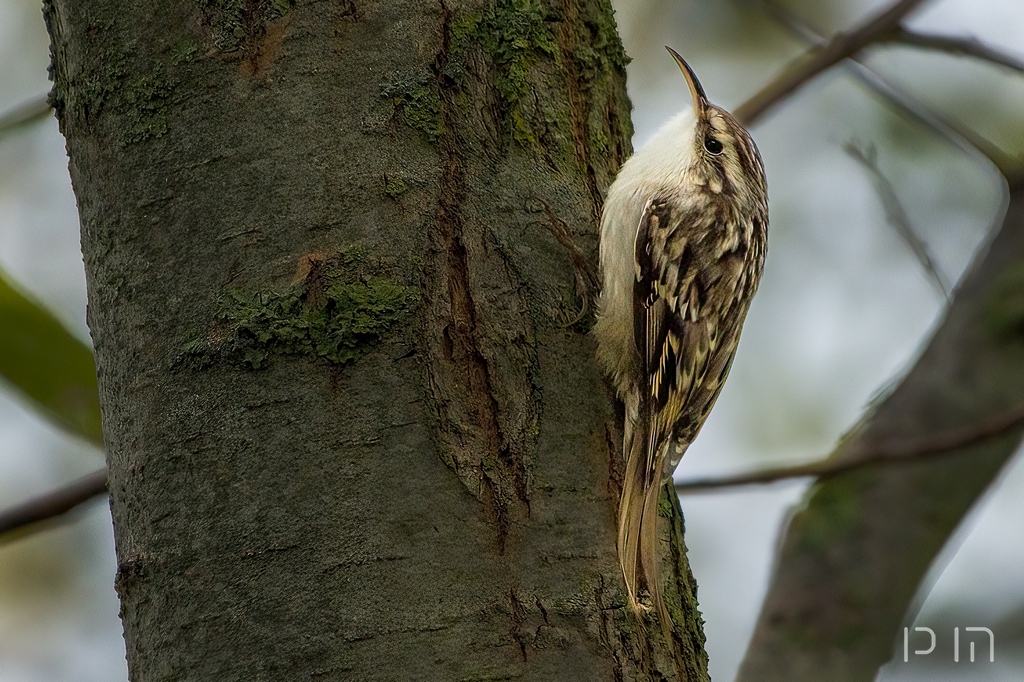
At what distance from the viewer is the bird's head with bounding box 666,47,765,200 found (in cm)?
283

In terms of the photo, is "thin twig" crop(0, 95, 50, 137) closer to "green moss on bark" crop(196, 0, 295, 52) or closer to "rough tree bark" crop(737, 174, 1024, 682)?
"green moss on bark" crop(196, 0, 295, 52)

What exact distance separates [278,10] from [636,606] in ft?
3.42

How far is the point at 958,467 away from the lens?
3.16 m

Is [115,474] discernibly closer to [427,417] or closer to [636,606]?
[427,417]

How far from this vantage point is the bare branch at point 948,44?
8.75 feet

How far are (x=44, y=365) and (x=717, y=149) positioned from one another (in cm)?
172

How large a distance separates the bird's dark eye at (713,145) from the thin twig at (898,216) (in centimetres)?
71

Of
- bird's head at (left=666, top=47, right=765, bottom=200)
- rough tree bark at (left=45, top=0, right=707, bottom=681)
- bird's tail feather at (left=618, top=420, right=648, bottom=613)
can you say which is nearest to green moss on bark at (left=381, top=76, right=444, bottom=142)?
rough tree bark at (left=45, top=0, right=707, bottom=681)

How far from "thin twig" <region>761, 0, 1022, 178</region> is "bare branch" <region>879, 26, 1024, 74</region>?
12cm

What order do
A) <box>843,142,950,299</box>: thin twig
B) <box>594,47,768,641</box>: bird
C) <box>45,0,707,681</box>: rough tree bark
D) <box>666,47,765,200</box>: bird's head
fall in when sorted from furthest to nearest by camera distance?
<box>843,142,950,299</box>: thin twig < <box>666,47,765,200</box>: bird's head < <box>594,47,768,641</box>: bird < <box>45,0,707,681</box>: rough tree bark

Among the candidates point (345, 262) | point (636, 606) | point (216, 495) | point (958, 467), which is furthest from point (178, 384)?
point (958, 467)

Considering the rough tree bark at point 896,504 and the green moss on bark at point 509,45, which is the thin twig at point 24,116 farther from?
the rough tree bark at point 896,504

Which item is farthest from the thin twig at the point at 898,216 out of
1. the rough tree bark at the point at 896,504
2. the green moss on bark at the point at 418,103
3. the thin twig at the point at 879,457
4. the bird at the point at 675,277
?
the green moss on bark at the point at 418,103

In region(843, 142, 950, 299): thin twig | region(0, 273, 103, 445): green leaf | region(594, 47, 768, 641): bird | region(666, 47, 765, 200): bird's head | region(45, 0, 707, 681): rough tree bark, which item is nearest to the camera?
region(45, 0, 707, 681): rough tree bark
